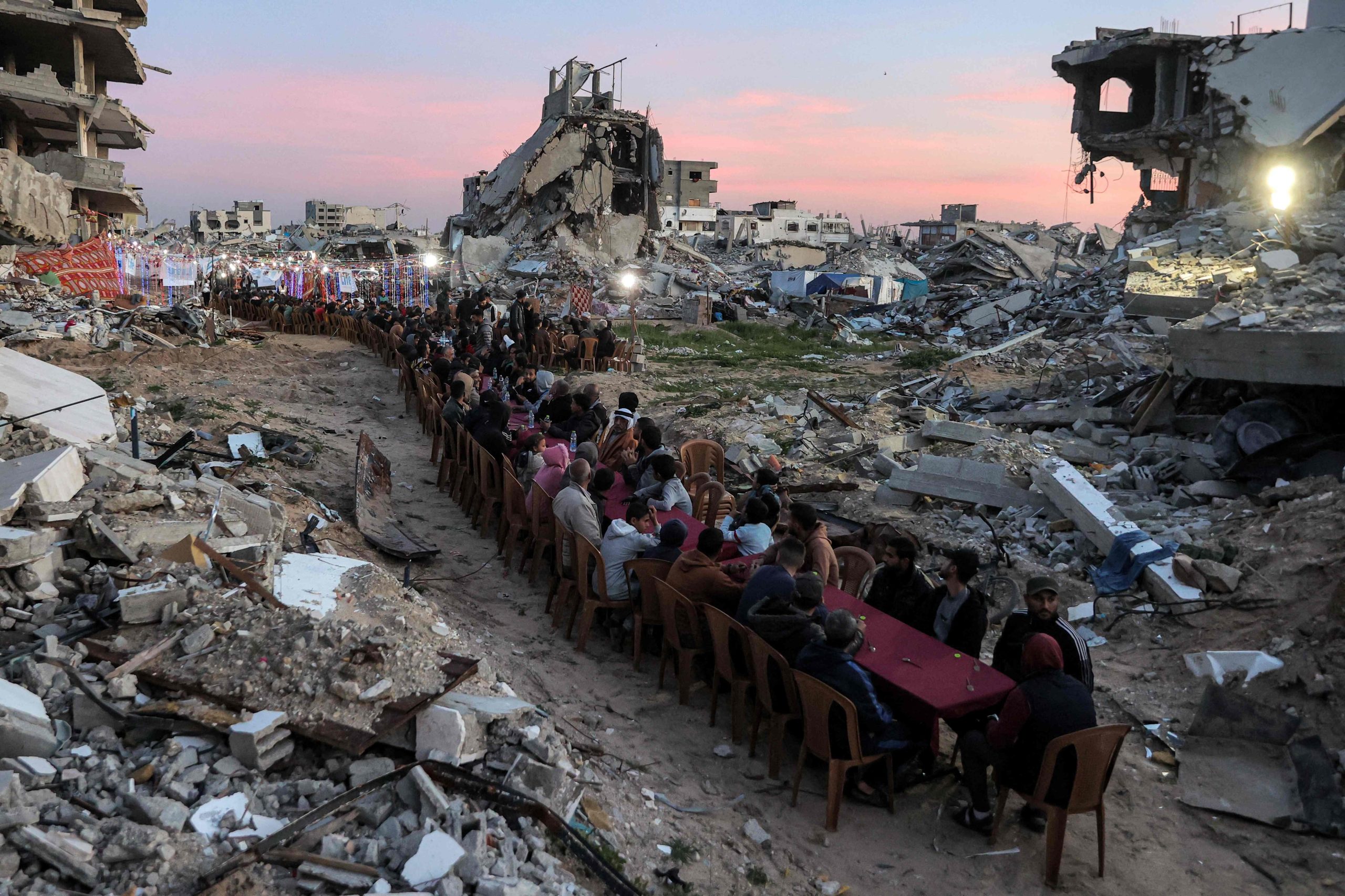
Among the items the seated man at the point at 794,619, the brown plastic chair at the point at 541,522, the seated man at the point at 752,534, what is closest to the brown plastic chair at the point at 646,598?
the seated man at the point at 752,534

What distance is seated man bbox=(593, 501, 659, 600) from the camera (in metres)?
6.76

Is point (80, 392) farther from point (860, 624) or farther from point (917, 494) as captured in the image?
point (917, 494)

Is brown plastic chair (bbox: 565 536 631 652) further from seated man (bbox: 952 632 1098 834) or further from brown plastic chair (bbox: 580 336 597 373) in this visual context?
brown plastic chair (bbox: 580 336 597 373)

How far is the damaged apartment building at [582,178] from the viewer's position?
141ft

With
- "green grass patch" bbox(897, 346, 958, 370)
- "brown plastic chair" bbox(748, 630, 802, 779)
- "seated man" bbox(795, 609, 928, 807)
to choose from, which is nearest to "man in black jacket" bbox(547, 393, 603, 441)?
"brown plastic chair" bbox(748, 630, 802, 779)

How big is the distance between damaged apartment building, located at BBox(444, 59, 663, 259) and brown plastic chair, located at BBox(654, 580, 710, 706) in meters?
38.8

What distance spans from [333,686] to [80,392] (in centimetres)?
598

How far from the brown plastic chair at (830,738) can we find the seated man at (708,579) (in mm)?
1212

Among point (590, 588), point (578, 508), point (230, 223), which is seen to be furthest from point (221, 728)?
point (230, 223)

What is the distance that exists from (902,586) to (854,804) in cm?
146

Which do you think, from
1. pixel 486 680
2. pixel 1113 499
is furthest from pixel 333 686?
pixel 1113 499

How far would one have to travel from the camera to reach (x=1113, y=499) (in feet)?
32.2

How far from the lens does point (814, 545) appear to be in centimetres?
636

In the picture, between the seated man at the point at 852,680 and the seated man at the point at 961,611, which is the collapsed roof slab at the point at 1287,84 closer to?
the seated man at the point at 961,611
